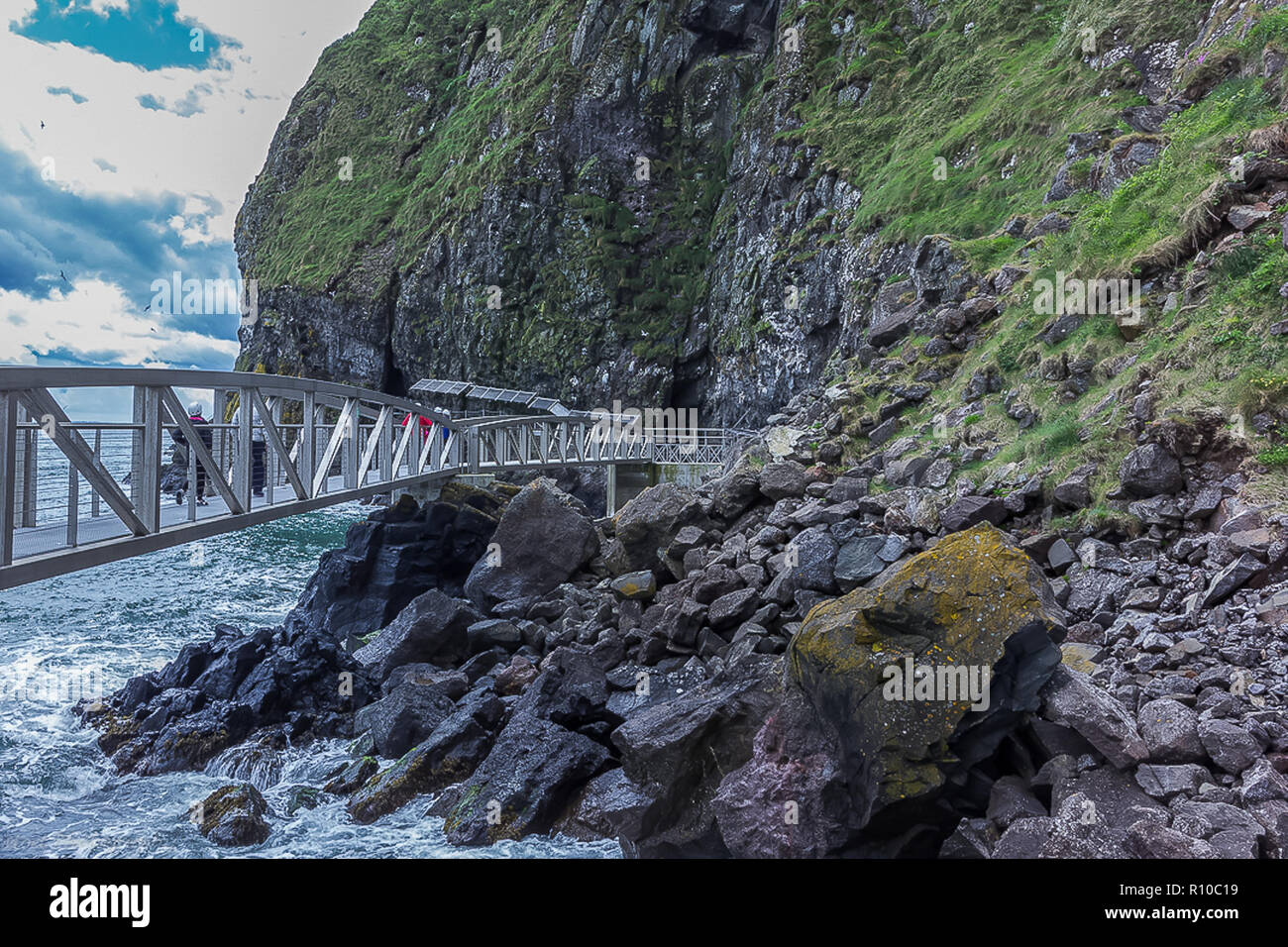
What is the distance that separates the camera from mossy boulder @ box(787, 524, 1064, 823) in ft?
18.5

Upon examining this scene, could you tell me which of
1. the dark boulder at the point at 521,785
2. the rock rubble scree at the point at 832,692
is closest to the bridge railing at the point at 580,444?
the rock rubble scree at the point at 832,692

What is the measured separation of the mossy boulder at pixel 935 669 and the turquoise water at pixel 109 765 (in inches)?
130

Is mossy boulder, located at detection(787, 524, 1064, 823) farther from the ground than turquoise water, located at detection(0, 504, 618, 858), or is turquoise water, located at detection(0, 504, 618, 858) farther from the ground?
mossy boulder, located at detection(787, 524, 1064, 823)

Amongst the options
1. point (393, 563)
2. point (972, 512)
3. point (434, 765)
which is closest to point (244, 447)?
point (434, 765)

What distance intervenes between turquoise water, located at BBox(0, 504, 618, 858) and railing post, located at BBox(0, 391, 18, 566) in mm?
4643

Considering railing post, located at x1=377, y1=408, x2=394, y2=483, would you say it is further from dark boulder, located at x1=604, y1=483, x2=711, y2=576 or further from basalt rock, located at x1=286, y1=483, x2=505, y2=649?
dark boulder, located at x1=604, y1=483, x2=711, y2=576

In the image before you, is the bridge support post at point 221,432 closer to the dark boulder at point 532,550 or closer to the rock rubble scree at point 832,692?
the rock rubble scree at point 832,692

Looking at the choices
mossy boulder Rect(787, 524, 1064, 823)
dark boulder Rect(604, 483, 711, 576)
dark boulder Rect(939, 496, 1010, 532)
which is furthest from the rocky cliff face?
mossy boulder Rect(787, 524, 1064, 823)

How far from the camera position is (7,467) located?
527 centimetres

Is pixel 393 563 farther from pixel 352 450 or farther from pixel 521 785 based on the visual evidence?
pixel 521 785

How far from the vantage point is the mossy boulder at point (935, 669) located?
18.5 feet

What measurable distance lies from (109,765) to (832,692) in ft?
36.2
